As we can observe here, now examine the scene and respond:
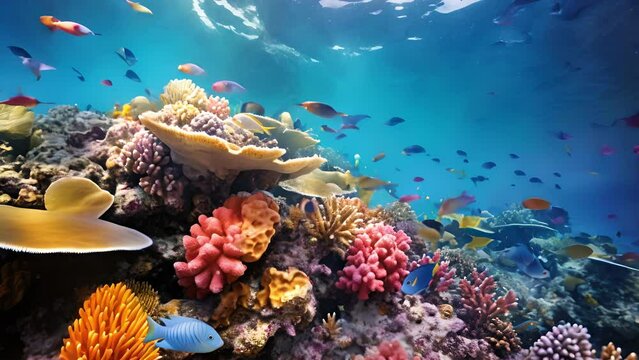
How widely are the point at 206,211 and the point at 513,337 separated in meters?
4.53

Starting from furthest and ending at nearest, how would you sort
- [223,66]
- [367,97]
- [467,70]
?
1. [367,97]
2. [223,66]
3. [467,70]

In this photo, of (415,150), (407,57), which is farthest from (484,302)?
(407,57)

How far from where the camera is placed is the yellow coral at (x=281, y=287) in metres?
2.85

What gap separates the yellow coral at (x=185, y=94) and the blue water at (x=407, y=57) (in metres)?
12.0

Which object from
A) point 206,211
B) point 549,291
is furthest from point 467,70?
point 206,211

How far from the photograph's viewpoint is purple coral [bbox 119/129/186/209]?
310cm

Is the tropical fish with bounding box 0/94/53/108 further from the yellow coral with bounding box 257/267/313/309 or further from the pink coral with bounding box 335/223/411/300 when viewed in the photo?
the pink coral with bounding box 335/223/411/300

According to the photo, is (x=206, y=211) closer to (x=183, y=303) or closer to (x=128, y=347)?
(x=183, y=303)

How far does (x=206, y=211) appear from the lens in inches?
133

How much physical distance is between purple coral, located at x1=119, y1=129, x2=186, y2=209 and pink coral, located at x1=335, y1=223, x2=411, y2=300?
223cm

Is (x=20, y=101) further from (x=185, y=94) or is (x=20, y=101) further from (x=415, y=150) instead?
(x=415, y=150)

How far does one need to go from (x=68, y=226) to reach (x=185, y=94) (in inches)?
128

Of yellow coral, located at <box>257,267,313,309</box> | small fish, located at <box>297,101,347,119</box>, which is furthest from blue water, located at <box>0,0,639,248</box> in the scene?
yellow coral, located at <box>257,267,313,309</box>

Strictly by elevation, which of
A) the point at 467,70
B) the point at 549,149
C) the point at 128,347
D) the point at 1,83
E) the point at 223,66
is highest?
the point at 1,83
